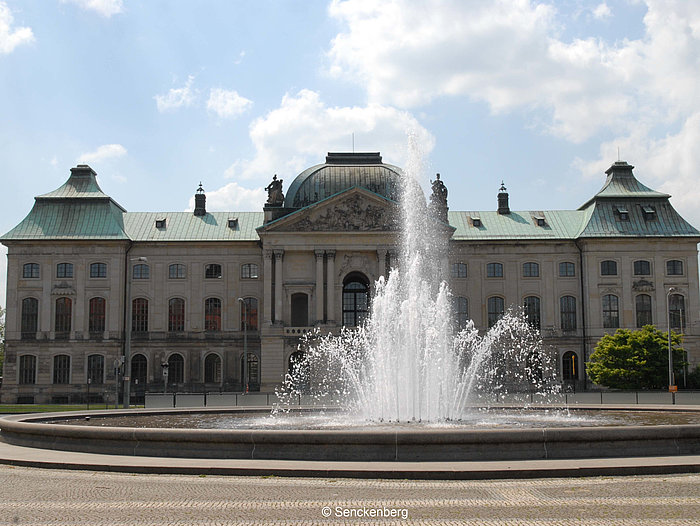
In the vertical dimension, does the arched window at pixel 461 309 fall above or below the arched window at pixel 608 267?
below

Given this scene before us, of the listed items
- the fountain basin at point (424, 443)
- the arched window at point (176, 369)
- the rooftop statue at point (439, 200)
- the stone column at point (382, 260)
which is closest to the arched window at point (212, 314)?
the arched window at point (176, 369)

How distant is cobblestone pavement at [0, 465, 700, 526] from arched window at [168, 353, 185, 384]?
57901 millimetres

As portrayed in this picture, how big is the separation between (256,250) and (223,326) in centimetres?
748

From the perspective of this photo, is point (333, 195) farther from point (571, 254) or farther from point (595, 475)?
point (595, 475)

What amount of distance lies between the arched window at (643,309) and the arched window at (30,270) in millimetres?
53176

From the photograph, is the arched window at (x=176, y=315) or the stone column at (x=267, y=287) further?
the arched window at (x=176, y=315)

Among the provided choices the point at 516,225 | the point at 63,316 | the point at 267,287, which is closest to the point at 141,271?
the point at 63,316

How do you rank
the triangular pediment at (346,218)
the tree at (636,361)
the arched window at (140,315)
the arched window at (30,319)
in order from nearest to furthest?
the tree at (636,361) < the triangular pediment at (346,218) < the arched window at (30,319) < the arched window at (140,315)

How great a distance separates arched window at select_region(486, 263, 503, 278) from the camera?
7750 centimetres

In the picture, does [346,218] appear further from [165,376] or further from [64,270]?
[64,270]

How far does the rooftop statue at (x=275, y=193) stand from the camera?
74.8m

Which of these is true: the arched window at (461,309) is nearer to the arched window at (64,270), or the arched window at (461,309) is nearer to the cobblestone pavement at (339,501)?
the arched window at (64,270)

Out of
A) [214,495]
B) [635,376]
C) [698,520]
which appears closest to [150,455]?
[214,495]

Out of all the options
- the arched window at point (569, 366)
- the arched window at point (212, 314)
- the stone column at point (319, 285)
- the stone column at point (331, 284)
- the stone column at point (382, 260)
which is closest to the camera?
the stone column at point (319, 285)
